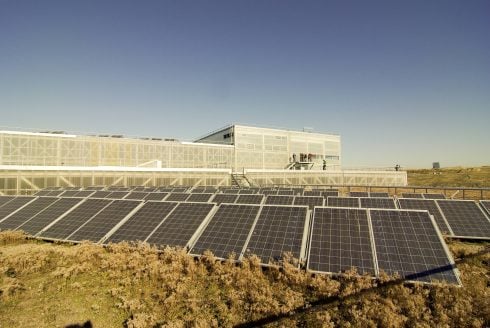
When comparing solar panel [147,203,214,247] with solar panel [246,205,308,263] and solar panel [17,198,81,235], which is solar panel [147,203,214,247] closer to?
solar panel [246,205,308,263]

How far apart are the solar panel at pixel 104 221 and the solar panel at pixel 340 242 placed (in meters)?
9.54

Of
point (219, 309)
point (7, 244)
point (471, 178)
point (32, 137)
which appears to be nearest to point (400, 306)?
point (219, 309)

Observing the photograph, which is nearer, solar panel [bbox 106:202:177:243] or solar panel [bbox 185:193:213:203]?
solar panel [bbox 106:202:177:243]

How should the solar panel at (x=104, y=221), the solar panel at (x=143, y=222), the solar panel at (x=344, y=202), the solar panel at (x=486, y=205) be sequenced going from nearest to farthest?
the solar panel at (x=143, y=222) < the solar panel at (x=104, y=221) < the solar panel at (x=486, y=205) < the solar panel at (x=344, y=202)

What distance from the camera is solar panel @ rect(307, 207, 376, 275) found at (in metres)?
9.25

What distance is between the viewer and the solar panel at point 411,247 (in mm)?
8617

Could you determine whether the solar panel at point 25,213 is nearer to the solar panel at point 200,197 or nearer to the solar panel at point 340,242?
the solar panel at point 200,197

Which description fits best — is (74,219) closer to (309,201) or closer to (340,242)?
(309,201)

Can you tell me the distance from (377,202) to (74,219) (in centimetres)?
1832

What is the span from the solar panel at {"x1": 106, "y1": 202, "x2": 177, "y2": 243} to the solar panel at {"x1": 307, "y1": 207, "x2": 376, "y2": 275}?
7190 millimetres

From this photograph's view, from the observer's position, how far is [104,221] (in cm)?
1466

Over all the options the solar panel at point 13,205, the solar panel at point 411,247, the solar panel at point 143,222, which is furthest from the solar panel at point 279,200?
the solar panel at point 13,205

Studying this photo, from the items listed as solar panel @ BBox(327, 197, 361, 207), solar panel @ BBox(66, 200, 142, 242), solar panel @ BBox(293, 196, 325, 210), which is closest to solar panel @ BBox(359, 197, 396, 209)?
solar panel @ BBox(327, 197, 361, 207)

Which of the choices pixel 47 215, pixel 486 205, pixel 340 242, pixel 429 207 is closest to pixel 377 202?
pixel 429 207
